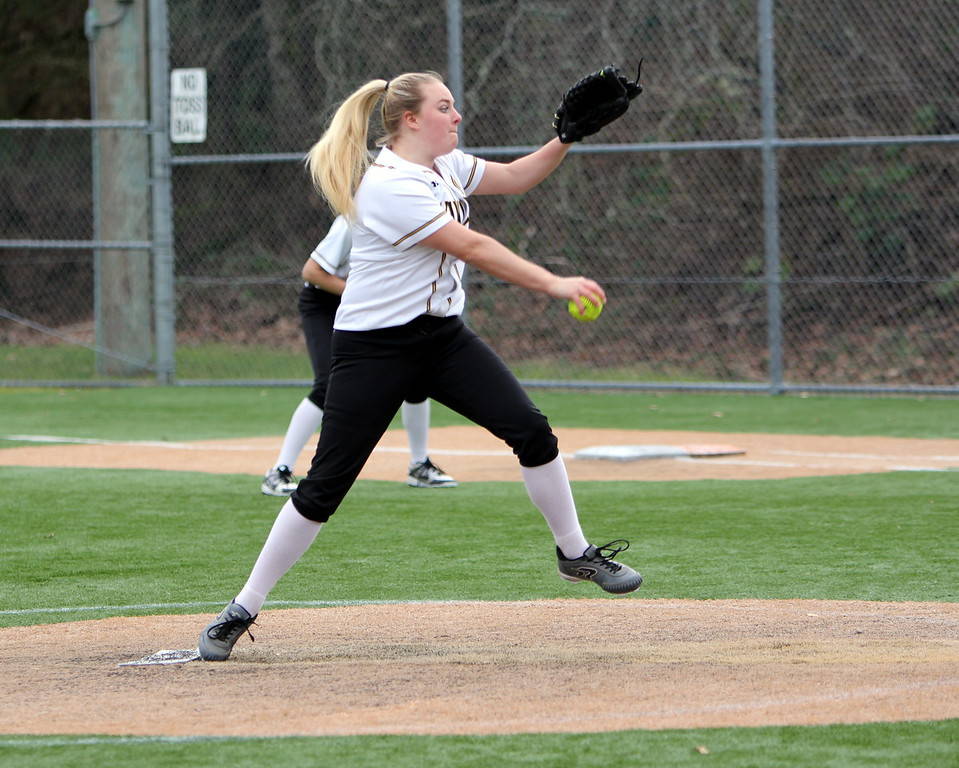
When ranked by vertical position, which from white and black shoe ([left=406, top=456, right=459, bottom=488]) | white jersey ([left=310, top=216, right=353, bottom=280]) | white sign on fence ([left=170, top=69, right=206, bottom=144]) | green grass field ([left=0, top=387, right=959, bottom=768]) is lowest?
white and black shoe ([left=406, top=456, right=459, bottom=488])

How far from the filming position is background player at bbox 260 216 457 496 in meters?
9.11

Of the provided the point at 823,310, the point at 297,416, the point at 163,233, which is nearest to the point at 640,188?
the point at 823,310

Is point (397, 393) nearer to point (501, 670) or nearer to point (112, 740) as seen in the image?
point (501, 670)

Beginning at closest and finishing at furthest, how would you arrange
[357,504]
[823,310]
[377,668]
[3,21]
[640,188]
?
[377,668] < [357,504] < [823,310] < [640,188] < [3,21]

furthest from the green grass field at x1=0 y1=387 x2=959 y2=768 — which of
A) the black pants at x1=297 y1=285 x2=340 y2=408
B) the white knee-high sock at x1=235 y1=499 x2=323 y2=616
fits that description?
the white knee-high sock at x1=235 y1=499 x2=323 y2=616

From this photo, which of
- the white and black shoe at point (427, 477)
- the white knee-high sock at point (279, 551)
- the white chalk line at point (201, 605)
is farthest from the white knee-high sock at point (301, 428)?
the white knee-high sock at point (279, 551)

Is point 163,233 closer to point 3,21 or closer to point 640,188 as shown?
point 640,188

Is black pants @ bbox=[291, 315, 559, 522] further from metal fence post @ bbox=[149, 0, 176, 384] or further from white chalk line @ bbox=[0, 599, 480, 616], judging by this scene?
metal fence post @ bbox=[149, 0, 176, 384]

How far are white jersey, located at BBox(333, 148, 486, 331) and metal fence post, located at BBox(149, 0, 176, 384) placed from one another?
35.4ft

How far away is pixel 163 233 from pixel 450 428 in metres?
4.43

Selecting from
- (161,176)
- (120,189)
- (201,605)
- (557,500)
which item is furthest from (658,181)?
(557,500)

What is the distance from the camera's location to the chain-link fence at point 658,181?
16016 mm

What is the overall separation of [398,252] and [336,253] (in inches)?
144

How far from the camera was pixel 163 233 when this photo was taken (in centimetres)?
1616
